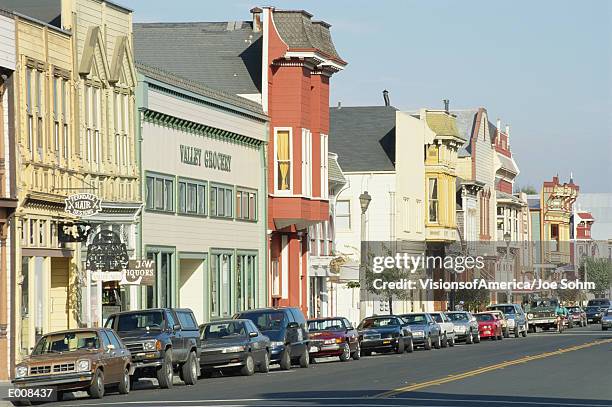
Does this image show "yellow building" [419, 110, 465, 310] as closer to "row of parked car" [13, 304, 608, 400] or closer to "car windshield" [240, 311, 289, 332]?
"row of parked car" [13, 304, 608, 400]

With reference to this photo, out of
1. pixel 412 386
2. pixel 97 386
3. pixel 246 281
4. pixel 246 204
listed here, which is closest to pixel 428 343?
pixel 246 281

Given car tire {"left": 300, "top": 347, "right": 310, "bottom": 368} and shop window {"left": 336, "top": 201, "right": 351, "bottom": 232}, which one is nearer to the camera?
car tire {"left": 300, "top": 347, "right": 310, "bottom": 368}

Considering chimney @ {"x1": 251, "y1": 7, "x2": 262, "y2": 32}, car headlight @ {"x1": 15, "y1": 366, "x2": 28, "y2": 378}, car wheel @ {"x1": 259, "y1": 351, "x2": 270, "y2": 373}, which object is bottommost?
car wheel @ {"x1": 259, "y1": 351, "x2": 270, "y2": 373}

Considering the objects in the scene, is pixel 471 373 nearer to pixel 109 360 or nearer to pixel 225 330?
pixel 225 330

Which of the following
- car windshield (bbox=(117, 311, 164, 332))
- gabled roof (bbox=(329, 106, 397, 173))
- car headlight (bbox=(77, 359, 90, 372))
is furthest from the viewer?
gabled roof (bbox=(329, 106, 397, 173))

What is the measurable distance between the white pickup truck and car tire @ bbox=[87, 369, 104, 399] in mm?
31141

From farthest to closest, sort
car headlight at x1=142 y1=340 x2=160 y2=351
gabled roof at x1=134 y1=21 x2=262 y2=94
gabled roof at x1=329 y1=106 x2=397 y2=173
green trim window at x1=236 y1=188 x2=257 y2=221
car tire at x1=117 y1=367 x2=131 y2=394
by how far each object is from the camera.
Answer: gabled roof at x1=329 y1=106 x2=397 y2=173 → gabled roof at x1=134 y1=21 x2=262 y2=94 → green trim window at x1=236 y1=188 x2=257 y2=221 → car headlight at x1=142 y1=340 x2=160 y2=351 → car tire at x1=117 y1=367 x2=131 y2=394

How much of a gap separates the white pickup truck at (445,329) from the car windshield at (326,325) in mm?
12821

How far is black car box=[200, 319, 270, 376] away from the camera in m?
37.0

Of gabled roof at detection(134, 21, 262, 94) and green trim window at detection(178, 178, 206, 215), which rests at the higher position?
gabled roof at detection(134, 21, 262, 94)

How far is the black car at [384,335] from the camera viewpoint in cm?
5247

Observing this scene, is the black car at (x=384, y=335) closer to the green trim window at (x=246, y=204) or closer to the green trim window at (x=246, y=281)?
the green trim window at (x=246, y=281)


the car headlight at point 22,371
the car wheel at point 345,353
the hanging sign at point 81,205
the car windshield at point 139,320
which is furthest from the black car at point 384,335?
the car headlight at point 22,371

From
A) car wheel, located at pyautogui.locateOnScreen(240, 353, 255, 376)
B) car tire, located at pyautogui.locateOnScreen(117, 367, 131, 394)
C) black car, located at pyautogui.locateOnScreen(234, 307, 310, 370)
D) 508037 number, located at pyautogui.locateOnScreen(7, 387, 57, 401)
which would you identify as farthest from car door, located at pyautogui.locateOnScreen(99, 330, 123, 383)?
black car, located at pyautogui.locateOnScreen(234, 307, 310, 370)
